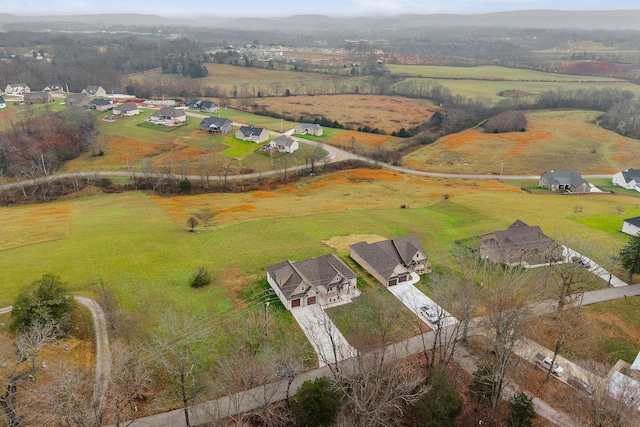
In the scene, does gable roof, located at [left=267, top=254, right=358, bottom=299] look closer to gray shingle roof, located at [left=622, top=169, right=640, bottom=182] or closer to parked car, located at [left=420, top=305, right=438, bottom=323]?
parked car, located at [left=420, top=305, right=438, bottom=323]

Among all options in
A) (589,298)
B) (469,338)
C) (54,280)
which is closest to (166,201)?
(54,280)

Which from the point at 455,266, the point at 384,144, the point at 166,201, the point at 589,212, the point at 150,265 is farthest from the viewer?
the point at 384,144

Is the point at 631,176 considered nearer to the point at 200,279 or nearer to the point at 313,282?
the point at 313,282

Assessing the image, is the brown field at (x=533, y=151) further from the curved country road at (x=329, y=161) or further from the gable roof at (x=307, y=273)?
the gable roof at (x=307, y=273)

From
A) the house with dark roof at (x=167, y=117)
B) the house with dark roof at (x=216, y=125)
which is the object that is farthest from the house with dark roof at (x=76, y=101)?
the house with dark roof at (x=216, y=125)

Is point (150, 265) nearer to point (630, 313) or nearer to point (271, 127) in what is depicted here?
point (630, 313)

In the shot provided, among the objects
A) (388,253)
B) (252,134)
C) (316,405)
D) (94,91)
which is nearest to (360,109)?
(252,134)

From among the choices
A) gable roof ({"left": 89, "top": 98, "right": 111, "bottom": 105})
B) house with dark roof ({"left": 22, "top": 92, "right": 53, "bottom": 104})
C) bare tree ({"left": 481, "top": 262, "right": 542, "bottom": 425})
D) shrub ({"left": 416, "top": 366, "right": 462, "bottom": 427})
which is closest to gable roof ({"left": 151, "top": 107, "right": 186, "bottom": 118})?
gable roof ({"left": 89, "top": 98, "right": 111, "bottom": 105})
